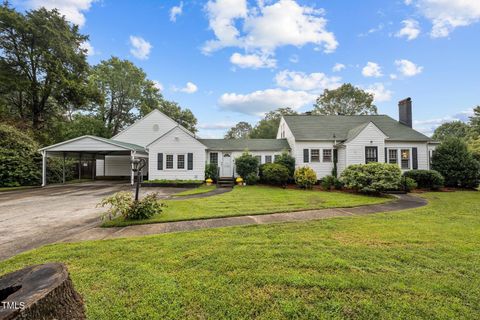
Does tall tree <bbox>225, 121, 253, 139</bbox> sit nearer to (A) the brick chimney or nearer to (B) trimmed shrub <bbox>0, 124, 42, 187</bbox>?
(A) the brick chimney

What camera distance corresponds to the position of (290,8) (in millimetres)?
12180

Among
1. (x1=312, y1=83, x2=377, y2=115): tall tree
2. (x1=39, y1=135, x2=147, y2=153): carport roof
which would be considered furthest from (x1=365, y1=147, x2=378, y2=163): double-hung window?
(x1=312, y1=83, x2=377, y2=115): tall tree

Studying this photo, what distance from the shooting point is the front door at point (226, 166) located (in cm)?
1877

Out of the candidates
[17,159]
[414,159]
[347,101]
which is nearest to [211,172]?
[17,159]

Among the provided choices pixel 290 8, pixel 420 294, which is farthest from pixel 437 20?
pixel 420 294

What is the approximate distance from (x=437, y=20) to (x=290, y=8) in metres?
8.37

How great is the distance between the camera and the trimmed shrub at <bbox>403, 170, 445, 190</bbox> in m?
13.8

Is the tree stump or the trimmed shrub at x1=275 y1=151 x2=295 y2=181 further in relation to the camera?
the trimmed shrub at x1=275 y1=151 x2=295 y2=181

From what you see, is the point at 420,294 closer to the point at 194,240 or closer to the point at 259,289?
the point at 259,289

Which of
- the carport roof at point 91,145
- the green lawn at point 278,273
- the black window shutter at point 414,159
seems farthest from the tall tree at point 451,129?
the carport roof at point 91,145

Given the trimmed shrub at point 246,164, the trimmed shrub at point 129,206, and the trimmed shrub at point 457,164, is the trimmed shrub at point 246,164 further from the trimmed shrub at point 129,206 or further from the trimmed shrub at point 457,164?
the trimmed shrub at point 457,164

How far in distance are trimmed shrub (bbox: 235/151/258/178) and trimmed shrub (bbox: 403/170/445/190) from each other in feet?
37.0

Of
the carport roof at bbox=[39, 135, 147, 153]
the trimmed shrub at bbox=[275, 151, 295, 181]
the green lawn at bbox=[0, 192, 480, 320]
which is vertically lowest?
the green lawn at bbox=[0, 192, 480, 320]

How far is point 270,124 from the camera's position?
36.8 m
